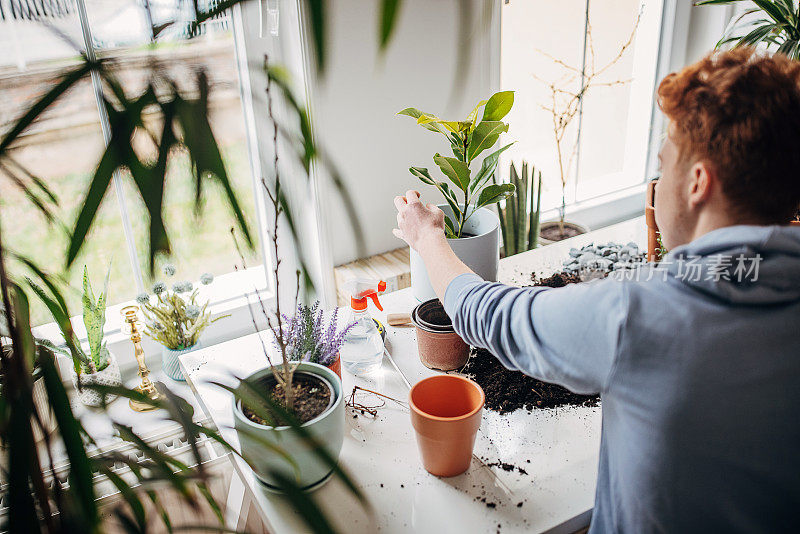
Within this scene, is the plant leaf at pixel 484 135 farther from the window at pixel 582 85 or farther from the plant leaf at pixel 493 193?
the window at pixel 582 85

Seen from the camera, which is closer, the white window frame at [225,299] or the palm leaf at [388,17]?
the palm leaf at [388,17]

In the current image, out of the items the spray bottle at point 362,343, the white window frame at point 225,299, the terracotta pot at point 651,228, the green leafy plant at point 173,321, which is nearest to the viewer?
the spray bottle at point 362,343

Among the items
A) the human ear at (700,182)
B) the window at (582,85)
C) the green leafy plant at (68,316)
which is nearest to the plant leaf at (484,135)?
the human ear at (700,182)

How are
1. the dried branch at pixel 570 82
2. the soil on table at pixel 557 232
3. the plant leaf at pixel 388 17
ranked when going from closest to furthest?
the plant leaf at pixel 388 17 → the soil on table at pixel 557 232 → the dried branch at pixel 570 82

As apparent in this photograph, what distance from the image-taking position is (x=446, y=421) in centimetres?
89

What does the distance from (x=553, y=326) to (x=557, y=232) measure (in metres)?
1.89

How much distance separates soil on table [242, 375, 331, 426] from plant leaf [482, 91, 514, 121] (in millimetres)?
642

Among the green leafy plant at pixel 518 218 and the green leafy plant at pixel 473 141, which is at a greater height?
the green leafy plant at pixel 473 141

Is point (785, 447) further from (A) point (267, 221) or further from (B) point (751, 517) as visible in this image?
(A) point (267, 221)

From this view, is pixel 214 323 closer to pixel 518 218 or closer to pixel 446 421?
pixel 518 218

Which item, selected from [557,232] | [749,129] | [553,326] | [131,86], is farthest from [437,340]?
[557,232]

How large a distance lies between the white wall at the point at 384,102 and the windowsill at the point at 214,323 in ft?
1.17

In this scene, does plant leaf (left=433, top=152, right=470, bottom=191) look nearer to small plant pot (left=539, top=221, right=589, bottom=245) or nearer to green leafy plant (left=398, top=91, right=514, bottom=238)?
green leafy plant (left=398, top=91, right=514, bottom=238)

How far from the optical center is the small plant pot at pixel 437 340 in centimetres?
114
